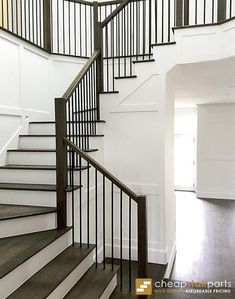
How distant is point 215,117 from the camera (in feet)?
23.9

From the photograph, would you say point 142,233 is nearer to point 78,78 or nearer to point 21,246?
point 21,246

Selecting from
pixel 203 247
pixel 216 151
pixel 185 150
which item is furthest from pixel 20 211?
pixel 185 150

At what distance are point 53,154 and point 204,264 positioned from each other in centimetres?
255

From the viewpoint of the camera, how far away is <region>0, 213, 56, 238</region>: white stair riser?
2322mm

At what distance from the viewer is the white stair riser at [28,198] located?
2676 millimetres

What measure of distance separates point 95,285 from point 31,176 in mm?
1377

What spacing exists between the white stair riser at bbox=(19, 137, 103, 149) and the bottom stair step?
156 centimetres

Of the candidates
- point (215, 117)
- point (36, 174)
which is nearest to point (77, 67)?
point (36, 174)

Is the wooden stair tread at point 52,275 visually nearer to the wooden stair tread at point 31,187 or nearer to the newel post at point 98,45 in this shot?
the wooden stair tread at point 31,187

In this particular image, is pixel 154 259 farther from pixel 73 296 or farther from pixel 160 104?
pixel 160 104

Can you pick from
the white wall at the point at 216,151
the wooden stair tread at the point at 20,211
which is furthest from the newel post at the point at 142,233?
the white wall at the point at 216,151

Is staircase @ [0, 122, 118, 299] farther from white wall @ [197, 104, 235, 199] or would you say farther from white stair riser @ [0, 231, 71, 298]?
white wall @ [197, 104, 235, 199]

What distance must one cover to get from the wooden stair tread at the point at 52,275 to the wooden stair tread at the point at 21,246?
18 cm

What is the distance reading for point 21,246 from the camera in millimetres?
2172
